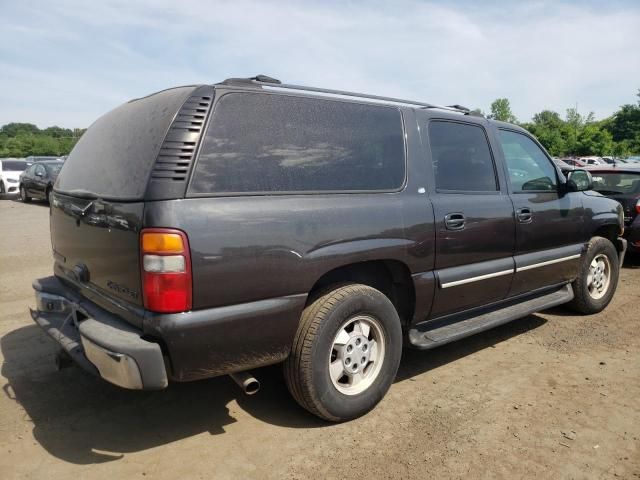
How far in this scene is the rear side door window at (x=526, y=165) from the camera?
4215 millimetres

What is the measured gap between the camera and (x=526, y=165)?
4406mm

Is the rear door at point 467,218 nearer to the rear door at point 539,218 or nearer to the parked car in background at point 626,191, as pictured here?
the rear door at point 539,218

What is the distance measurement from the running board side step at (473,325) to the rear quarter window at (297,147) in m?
1.03

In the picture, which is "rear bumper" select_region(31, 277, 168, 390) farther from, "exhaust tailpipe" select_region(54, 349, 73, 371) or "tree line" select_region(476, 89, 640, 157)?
"tree line" select_region(476, 89, 640, 157)

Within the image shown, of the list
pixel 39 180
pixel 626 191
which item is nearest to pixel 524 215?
pixel 626 191

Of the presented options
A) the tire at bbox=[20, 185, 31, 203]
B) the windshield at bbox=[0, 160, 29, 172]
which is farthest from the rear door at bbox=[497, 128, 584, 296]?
the windshield at bbox=[0, 160, 29, 172]

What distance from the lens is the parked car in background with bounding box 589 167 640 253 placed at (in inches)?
276

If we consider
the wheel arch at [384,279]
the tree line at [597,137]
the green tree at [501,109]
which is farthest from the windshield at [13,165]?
the green tree at [501,109]

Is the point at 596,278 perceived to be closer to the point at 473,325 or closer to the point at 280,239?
the point at 473,325

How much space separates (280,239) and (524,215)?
7.66 feet

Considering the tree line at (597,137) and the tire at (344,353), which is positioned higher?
the tree line at (597,137)

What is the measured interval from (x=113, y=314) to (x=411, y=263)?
1787 mm

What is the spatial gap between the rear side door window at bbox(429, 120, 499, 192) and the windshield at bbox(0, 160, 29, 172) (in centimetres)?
2148

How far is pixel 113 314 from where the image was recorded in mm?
2734
